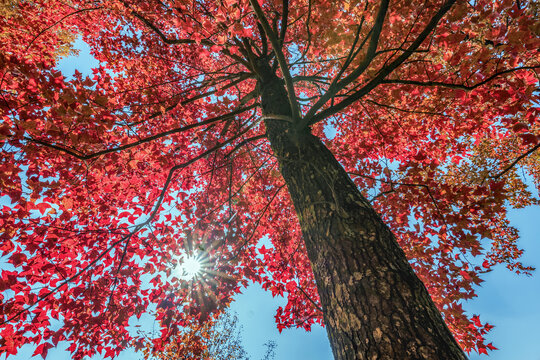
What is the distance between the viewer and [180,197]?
19.0 feet

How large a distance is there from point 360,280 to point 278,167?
178cm

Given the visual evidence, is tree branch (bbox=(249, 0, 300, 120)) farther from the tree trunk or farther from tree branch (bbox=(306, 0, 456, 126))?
the tree trunk

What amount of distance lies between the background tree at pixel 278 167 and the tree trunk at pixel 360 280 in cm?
1

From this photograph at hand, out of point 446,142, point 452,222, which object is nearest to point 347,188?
point 452,222

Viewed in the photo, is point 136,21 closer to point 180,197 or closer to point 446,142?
point 180,197

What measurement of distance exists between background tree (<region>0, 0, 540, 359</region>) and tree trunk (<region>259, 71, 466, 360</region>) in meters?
0.01

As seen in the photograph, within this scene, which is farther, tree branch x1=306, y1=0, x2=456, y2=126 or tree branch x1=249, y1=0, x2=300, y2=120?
→ tree branch x1=249, y1=0, x2=300, y2=120

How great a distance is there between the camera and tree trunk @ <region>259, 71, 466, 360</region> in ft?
3.78

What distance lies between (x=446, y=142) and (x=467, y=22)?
3380 millimetres

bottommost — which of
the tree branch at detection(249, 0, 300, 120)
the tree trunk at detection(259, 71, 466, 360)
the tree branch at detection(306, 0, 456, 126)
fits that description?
the tree trunk at detection(259, 71, 466, 360)

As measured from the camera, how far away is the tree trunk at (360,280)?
1.15 metres

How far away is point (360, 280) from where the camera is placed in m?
1.42

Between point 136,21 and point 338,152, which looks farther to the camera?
point 338,152

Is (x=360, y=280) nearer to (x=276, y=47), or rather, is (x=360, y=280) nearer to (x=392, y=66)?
(x=392, y=66)
